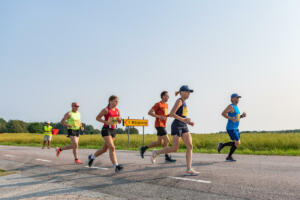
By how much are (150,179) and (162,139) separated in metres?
2.91

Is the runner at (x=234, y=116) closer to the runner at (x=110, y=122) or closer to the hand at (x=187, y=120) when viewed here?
the hand at (x=187, y=120)

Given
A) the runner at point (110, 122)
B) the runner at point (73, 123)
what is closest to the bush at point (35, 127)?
the runner at point (73, 123)

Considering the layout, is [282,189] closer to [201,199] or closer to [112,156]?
[201,199]

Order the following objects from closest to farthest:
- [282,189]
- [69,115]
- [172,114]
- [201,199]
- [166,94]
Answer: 1. [201,199]
2. [282,189]
3. [172,114]
4. [166,94]
5. [69,115]

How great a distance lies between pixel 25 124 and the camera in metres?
143

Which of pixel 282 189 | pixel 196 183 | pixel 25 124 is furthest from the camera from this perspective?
pixel 25 124

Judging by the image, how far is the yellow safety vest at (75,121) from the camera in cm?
927

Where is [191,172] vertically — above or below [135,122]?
below

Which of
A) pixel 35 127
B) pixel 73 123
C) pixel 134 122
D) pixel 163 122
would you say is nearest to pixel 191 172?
pixel 163 122

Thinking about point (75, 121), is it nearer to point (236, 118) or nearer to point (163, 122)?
point (163, 122)

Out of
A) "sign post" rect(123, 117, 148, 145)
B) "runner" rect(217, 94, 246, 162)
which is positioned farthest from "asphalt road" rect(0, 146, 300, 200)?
"sign post" rect(123, 117, 148, 145)

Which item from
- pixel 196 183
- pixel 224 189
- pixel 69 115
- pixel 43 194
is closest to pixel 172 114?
pixel 196 183

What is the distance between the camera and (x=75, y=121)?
30.7 ft

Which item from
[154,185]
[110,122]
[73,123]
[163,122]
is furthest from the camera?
[73,123]
